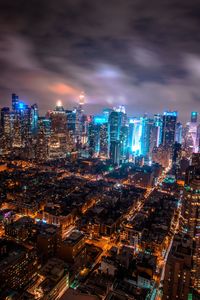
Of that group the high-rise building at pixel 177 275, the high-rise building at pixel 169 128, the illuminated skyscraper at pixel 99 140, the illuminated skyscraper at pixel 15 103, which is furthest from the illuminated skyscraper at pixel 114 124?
the high-rise building at pixel 177 275

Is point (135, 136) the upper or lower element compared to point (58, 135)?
upper

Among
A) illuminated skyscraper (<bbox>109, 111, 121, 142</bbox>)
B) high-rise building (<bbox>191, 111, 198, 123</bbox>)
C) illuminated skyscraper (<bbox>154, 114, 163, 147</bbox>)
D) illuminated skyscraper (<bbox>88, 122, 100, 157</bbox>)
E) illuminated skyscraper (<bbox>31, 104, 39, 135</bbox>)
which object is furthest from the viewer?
→ high-rise building (<bbox>191, 111, 198, 123</bbox>)

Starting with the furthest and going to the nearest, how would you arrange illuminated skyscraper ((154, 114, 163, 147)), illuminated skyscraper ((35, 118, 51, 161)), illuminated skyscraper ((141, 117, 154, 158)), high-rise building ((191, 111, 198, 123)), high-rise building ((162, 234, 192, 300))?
high-rise building ((191, 111, 198, 123)), illuminated skyscraper ((141, 117, 154, 158)), illuminated skyscraper ((154, 114, 163, 147)), illuminated skyscraper ((35, 118, 51, 161)), high-rise building ((162, 234, 192, 300))

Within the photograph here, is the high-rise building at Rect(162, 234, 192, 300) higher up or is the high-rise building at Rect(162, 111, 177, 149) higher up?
the high-rise building at Rect(162, 111, 177, 149)

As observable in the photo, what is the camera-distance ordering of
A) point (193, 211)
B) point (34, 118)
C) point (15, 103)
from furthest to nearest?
point (34, 118) < point (15, 103) < point (193, 211)

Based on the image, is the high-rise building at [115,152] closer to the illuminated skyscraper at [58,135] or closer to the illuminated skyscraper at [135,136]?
the illuminated skyscraper at [58,135]

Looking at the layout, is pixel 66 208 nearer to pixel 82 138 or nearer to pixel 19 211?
pixel 19 211

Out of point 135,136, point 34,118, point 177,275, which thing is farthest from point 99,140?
point 177,275

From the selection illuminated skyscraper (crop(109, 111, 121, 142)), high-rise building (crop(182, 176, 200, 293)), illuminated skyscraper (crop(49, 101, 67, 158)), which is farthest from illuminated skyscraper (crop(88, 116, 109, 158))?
high-rise building (crop(182, 176, 200, 293))

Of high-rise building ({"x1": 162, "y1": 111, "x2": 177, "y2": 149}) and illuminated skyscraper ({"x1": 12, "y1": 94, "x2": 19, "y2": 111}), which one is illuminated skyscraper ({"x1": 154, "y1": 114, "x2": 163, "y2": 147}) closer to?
high-rise building ({"x1": 162, "y1": 111, "x2": 177, "y2": 149})

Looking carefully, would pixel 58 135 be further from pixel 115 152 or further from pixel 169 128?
pixel 169 128

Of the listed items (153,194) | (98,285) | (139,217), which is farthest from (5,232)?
(153,194)
